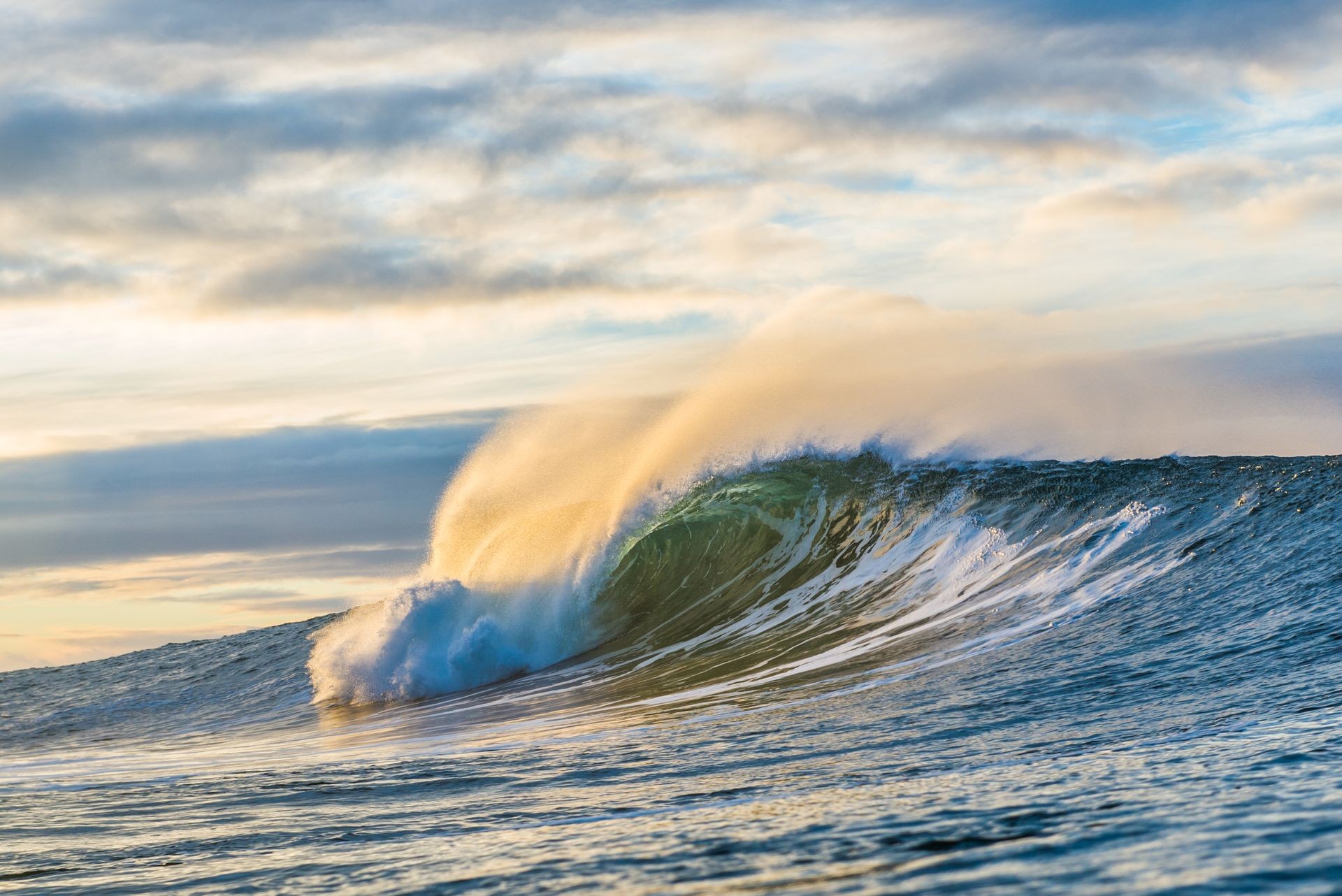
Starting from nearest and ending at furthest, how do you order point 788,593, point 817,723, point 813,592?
point 817,723
point 813,592
point 788,593

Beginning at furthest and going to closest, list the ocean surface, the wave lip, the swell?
1. the wave lip
2. the swell
3. the ocean surface

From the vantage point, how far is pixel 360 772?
7934 millimetres

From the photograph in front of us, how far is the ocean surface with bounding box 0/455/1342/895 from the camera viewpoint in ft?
12.5

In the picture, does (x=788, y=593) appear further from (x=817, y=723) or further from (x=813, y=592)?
(x=817, y=723)

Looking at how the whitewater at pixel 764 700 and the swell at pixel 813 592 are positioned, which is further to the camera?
the swell at pixel 813 592

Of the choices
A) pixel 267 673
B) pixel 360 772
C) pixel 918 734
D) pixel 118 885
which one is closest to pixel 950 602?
pixel 918 734

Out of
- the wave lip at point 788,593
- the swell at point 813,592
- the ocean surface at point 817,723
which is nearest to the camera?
the ocean surface at point 817,723

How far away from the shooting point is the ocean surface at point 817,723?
3.79 meters

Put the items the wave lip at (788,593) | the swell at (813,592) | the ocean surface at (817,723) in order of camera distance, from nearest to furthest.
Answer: the ocean surface at (817,723) → the swell at (813,592) → the wave lip at (788,593)

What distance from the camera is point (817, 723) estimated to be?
8086 mm

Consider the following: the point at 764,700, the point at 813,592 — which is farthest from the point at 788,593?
the point at 764,700

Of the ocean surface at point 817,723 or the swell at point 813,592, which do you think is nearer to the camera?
the ocean surface at point 817,723

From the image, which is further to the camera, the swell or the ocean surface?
the swell

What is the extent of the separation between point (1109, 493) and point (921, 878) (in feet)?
41.4
